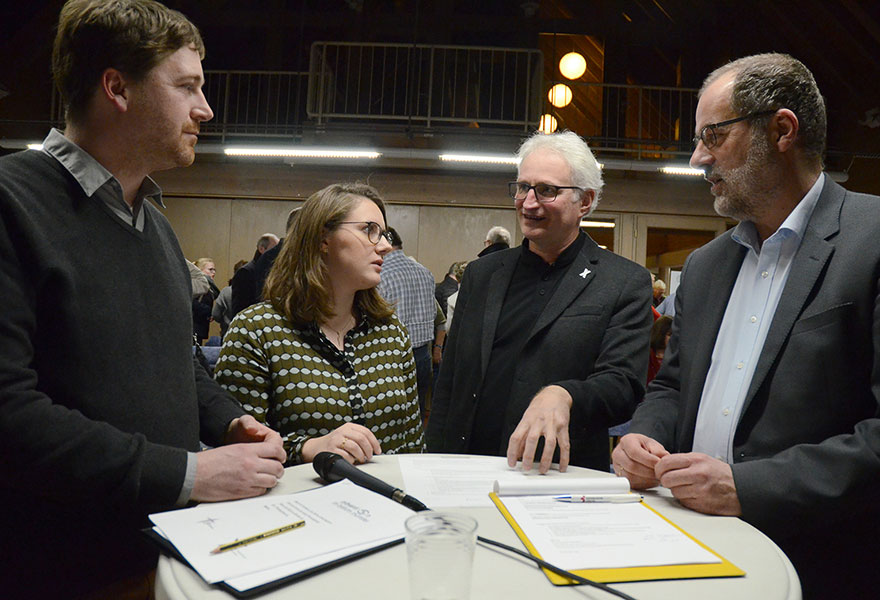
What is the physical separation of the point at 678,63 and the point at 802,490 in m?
12.7

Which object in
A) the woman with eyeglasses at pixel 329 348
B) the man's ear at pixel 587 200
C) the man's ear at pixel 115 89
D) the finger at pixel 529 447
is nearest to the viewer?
the man's ear at pixel 115 89

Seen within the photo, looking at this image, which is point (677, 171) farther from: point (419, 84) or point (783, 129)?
point (783, 129)

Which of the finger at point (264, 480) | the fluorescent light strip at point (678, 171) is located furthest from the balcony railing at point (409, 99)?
the finger at point (264, 480)

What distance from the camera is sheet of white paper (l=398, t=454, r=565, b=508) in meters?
1.27

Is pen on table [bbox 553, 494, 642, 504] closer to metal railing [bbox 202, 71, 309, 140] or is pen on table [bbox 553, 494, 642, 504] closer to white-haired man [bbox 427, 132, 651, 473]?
white-haired man [bbox 427, 132, 651, 473]

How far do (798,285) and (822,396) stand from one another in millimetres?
259

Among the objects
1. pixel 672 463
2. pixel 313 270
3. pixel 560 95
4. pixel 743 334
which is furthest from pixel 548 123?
pixel 672 463

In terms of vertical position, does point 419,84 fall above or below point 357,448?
above

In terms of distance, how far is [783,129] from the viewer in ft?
5.25

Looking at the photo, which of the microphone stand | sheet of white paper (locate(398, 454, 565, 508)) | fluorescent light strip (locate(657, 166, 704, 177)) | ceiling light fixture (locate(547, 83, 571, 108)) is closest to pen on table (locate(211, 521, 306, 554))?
the microphone stand

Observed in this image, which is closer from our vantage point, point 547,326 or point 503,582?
point 503,582

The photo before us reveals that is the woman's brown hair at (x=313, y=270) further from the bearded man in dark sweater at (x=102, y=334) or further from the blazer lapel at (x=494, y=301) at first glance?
the bearded man in dark sweater at (x=102, y=334)

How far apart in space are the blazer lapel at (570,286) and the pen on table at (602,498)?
2.81ft

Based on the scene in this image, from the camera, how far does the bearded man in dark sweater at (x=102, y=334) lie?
1096 mm
